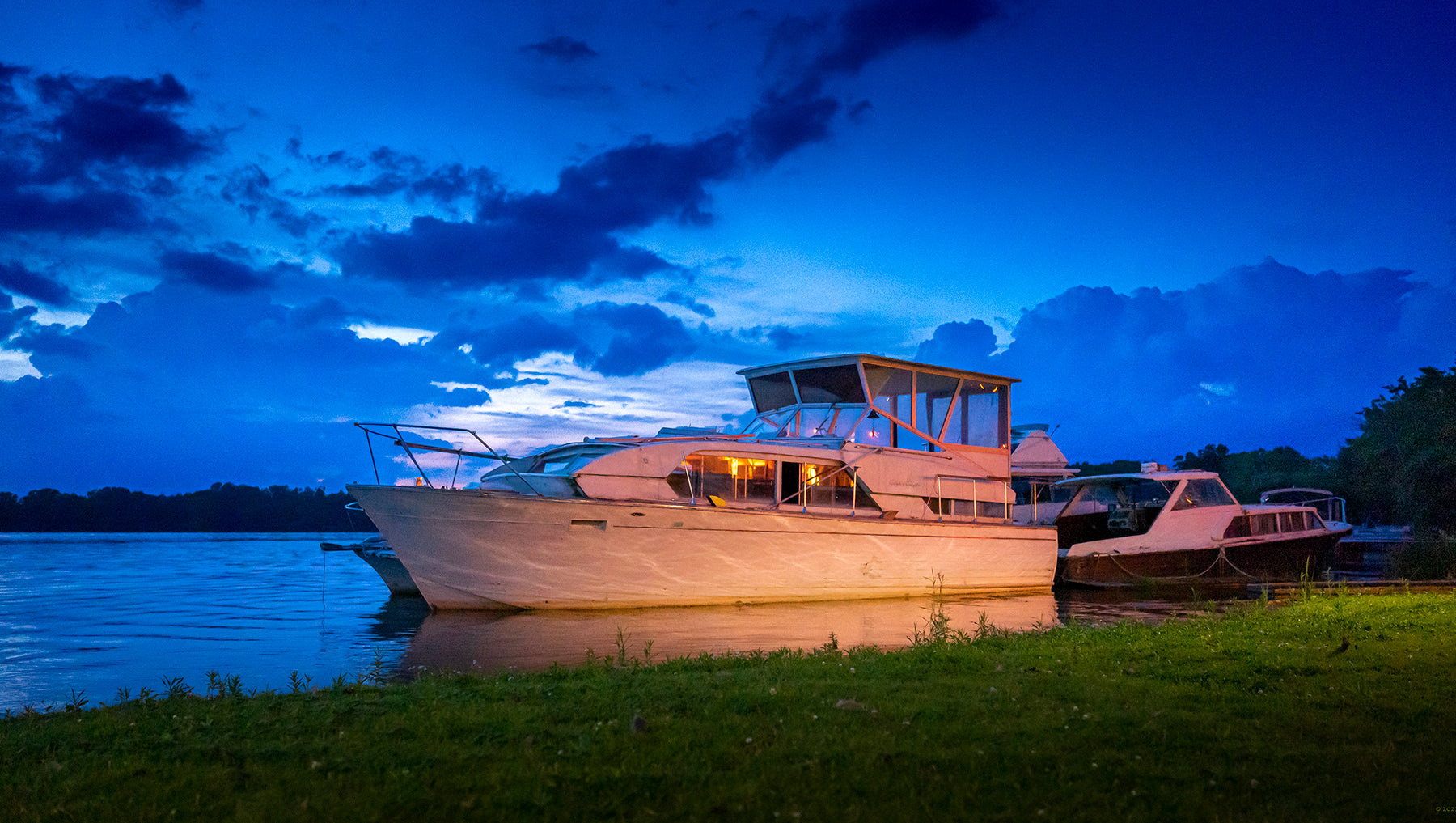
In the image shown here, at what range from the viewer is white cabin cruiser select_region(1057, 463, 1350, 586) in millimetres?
→ 25734

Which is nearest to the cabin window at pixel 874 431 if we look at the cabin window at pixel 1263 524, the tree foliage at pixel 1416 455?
the cabin window at pixel 1263 524

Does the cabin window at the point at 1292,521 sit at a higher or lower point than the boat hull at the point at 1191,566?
higher

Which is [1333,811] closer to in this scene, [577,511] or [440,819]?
[440,819]

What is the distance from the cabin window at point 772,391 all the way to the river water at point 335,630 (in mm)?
5744

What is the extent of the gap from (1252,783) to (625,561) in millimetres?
13109

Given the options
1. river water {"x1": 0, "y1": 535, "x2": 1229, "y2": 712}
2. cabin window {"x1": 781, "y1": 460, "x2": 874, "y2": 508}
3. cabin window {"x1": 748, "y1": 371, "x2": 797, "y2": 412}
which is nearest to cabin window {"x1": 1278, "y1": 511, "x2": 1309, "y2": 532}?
river water {"x1": 0, "y1": 535, "x2": 1229, "y2": 712}

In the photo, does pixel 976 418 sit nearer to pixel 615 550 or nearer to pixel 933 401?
pixel 933 401

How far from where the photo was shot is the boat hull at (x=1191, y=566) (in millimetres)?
25656

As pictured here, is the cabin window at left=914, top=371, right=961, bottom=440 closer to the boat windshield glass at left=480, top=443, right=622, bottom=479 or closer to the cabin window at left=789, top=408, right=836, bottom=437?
the cabin window at left=789, top=408, right=836, bottom=437

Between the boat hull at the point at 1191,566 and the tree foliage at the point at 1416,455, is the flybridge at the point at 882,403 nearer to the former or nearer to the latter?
the boat hull at the point at 1191,566

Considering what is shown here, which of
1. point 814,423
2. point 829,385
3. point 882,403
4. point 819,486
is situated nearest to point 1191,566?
point 882,403

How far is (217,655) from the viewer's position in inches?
521

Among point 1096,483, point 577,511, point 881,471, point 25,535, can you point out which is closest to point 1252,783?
point 577,511

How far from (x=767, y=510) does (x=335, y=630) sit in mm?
8688
